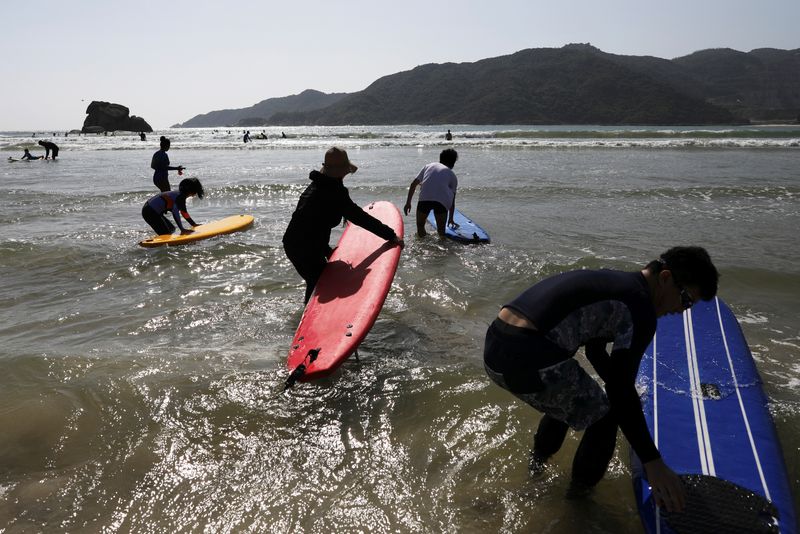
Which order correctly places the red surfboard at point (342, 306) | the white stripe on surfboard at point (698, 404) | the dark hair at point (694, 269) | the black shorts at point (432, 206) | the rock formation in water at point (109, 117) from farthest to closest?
the rock formation in water at point (109, 117) → the black shorts at point (432, 206) → the red surfboard at point (342, 306) → the white stripe on surfboard at point (698, 404) → the dark hair at point (694, 269)

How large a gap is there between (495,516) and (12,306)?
5604mm

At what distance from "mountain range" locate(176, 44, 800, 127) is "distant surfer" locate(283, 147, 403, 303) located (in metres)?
115

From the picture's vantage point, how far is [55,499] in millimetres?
2584

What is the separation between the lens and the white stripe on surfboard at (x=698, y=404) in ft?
8.21

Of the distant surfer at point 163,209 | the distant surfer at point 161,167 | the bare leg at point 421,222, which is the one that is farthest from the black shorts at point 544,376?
the distant surfer at point 161,167

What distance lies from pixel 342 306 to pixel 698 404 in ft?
8.63

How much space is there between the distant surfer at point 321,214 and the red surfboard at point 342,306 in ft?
0.98

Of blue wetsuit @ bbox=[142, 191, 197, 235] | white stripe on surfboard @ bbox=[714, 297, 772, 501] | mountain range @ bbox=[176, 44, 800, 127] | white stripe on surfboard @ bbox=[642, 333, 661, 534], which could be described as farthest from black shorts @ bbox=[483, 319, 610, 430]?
mountain range @ bbox=[176, 44, 800, 127]

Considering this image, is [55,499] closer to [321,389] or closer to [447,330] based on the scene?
[321,389]

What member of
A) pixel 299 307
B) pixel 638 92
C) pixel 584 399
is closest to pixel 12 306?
pixel 299 307

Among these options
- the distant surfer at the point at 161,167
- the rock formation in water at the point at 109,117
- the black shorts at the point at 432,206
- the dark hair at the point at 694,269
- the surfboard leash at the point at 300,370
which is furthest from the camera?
the rock formation in water at the point at 109,117

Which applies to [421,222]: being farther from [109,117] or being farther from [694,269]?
[109,117]

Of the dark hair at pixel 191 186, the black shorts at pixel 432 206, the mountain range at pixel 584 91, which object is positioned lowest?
the black shorts at pixel 432 206

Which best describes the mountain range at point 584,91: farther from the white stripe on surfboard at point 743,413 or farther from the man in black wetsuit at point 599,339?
the man in black wetsuit at point 599,339
